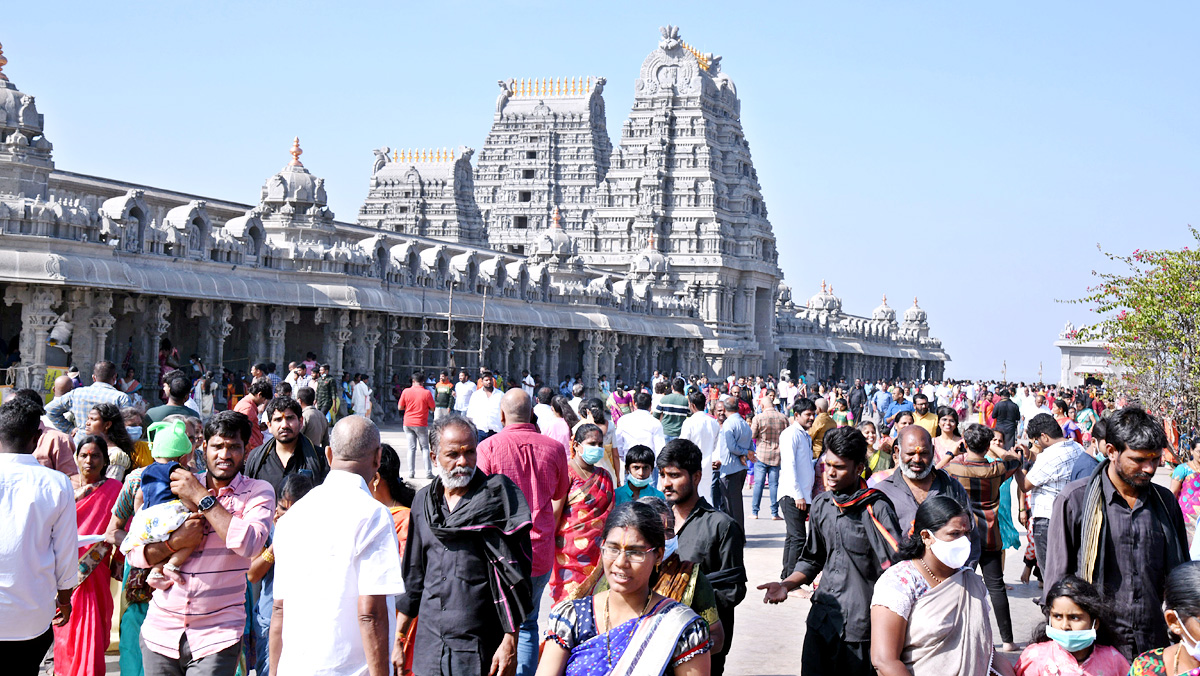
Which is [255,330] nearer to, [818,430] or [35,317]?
[35,317]

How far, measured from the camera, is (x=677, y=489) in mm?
5078

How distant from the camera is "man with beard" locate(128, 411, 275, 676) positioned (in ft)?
15.6

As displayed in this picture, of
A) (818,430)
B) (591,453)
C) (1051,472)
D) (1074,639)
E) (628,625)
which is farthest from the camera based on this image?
(818,430)

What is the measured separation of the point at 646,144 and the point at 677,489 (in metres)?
50.4

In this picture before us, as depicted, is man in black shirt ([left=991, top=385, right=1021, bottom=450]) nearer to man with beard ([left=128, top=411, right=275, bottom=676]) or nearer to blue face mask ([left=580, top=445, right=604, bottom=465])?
blue face mask ([left=580, top=445, right=604, bottom=465])

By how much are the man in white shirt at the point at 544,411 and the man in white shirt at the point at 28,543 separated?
507cm

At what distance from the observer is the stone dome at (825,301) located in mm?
81500

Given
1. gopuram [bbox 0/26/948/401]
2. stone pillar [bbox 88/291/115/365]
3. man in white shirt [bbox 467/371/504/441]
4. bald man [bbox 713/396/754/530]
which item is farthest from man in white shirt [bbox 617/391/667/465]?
stone pillar [bbox 88/291/115/365]

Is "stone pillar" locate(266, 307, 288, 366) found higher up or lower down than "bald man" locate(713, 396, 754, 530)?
higher up

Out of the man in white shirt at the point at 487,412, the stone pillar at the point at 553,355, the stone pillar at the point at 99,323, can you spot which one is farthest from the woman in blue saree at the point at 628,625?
the stone pillar at the point at 553,355

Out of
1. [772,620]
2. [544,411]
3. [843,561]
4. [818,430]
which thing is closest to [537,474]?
[843,561]

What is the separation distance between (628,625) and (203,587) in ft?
6.86

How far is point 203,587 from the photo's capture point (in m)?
4.82

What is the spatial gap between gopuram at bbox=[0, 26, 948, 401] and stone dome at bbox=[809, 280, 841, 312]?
0.51ft
